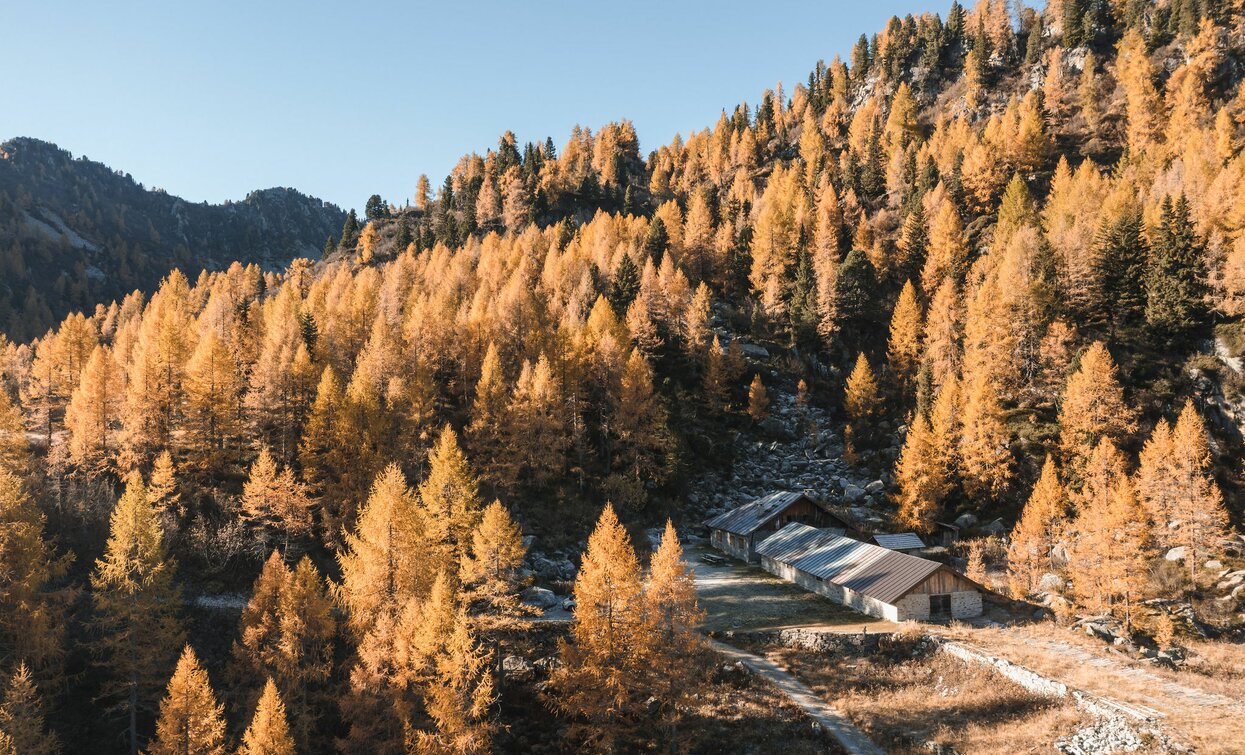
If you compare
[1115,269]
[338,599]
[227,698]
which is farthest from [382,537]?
[1115,269]

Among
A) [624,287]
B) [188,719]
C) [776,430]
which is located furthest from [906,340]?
[188,719]

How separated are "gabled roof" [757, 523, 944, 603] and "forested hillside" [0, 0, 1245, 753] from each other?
9.48 meters

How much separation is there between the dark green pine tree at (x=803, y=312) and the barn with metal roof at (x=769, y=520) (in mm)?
29289

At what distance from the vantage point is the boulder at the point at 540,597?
44875 mm

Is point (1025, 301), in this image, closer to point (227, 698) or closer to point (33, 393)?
point (227, 698)

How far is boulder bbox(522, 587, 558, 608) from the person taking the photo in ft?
147

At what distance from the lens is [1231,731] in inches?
946

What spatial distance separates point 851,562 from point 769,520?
459 inches

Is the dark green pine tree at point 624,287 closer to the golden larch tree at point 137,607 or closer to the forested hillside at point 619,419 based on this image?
the forested hillside at point 619,419

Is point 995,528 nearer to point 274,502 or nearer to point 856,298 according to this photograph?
point 856,298

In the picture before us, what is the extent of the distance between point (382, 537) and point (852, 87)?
6509 inches

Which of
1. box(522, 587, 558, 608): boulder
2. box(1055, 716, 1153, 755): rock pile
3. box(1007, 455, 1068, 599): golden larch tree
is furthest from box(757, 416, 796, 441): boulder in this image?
box(1055, 716, 1153, 755): rock pile

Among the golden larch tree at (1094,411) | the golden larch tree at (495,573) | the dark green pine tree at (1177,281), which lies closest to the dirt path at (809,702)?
the golden larch tree at (495,573)

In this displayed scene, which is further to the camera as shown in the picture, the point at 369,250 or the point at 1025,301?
the point at 369,250
